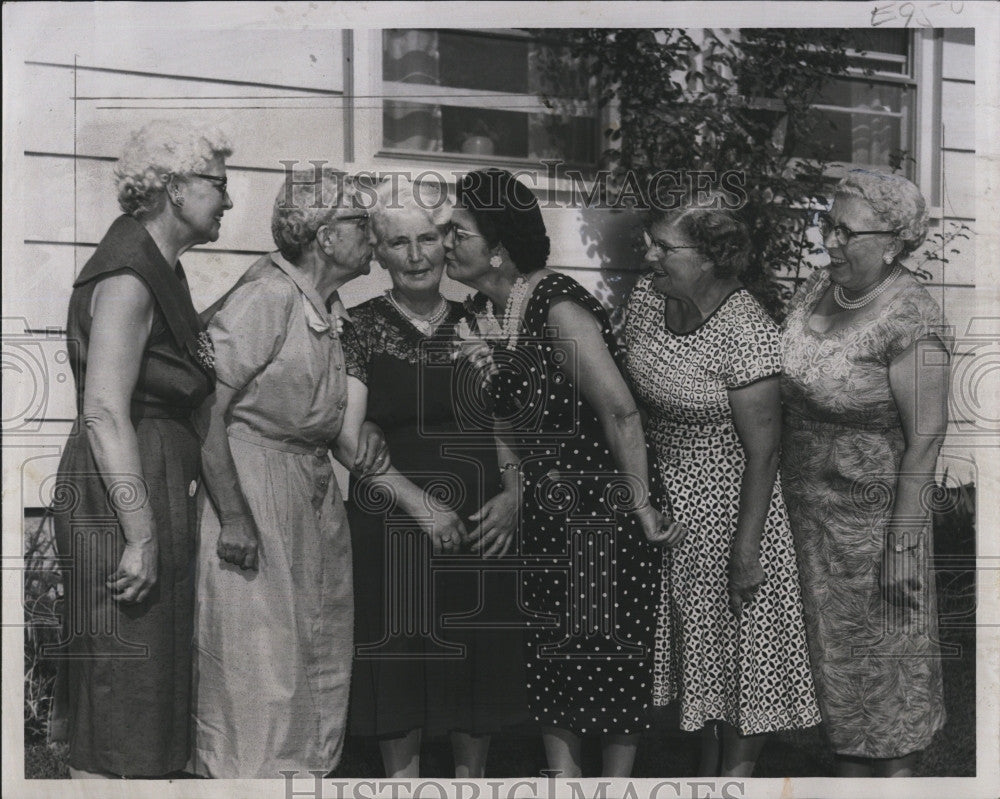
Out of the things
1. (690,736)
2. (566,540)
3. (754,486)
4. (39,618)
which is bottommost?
(690,736)

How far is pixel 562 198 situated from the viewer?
436cm

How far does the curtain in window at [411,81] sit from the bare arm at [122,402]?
1000 mm

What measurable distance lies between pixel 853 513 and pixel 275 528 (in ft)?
6.43

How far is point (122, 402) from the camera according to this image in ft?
13.5

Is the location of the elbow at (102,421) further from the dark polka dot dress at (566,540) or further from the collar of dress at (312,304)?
the dark polka dot dress at (566,540)

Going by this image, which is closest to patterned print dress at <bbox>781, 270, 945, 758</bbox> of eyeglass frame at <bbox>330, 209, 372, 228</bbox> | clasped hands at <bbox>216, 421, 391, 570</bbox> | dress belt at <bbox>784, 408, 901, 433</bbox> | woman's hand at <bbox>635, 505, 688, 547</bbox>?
dress belt at <bbox>784, 408, 901, 433</bbox>

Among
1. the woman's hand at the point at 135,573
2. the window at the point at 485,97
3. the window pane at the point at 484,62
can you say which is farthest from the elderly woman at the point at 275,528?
the window pane at the point at 484,62

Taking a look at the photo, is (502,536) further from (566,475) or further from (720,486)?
(720,486)

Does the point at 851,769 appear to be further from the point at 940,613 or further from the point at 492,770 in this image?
the point at 492,770

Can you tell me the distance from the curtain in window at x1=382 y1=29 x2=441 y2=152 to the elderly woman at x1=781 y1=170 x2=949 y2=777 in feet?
4.60

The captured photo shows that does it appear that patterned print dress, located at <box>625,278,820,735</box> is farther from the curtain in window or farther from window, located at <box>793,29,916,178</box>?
the curtain in window

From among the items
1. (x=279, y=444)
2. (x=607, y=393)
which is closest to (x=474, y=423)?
(x=607, y=393)

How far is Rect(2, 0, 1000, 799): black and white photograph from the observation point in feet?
13.8

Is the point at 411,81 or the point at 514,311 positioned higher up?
the point at 411,81
